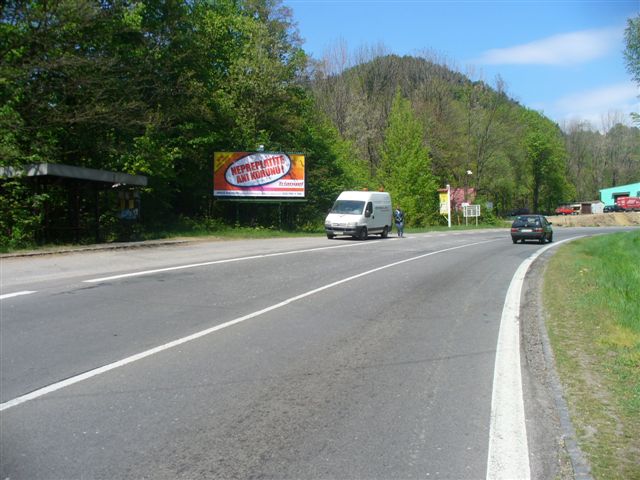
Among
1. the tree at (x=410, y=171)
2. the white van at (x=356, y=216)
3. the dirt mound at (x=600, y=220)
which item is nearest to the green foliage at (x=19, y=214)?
the white van at (x=356, y=216)

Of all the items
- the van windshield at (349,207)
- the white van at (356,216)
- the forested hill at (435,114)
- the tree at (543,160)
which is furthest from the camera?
the tree at (543,160)

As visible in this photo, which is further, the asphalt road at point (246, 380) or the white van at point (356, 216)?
the white van at point (356, 216)

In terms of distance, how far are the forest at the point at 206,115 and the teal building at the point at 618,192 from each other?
37.2 metres

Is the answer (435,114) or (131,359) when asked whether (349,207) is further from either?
(435,114)

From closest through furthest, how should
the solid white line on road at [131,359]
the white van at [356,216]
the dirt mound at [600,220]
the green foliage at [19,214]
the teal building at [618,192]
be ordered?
the solid white line on road at [131,359] < the green foliage at [19,214] < the white van at [356,216] < the dirt mound at [600,220] < the teal building at [618,192]

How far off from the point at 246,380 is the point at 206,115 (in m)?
30.6

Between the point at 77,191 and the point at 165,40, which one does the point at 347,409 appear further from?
the point at 165,40

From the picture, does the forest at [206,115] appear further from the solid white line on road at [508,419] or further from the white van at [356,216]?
the solid white line on road at [508,419]

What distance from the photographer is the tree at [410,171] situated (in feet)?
193

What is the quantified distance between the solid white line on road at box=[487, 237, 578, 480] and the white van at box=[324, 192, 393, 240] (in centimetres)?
2149

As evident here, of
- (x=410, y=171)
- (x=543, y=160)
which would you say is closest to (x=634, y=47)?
(x=410, y=171)

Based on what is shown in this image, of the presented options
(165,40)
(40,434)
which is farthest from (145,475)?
(165,40)

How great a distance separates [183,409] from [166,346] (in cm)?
240

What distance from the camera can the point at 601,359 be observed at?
6.97 m
